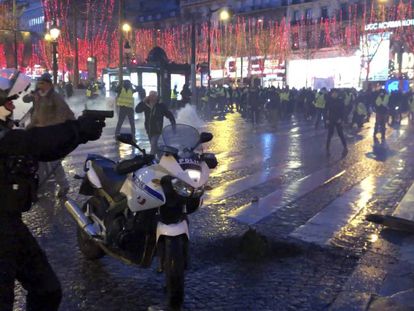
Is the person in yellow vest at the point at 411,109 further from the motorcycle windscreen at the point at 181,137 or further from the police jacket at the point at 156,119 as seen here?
the motorcycle windscreen at the point at 181,137

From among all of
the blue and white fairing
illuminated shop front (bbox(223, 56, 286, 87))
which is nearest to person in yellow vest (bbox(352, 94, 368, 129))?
the blue and white fairing

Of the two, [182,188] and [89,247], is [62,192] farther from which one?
Answer: [182,188]

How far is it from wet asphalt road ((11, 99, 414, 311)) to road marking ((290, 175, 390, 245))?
4cm

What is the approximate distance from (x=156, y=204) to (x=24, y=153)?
139 cm

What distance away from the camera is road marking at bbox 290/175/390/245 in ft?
17.8

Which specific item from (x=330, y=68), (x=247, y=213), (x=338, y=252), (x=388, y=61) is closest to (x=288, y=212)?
(x=247, y=213)

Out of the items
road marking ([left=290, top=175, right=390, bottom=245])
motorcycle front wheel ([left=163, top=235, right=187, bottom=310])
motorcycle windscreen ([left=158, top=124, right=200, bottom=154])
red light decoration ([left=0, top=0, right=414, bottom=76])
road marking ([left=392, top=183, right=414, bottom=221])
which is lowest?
road marking ([left=392, top=183, right=414, bottom=221])

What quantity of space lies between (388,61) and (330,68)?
20.0 feet

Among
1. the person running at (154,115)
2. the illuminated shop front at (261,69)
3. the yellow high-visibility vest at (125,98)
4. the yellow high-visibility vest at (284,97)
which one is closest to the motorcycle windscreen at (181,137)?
the person running at (154,115)

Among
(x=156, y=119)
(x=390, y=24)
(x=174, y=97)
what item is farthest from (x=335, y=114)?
(x=390, y=24)

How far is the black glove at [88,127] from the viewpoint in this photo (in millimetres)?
2281

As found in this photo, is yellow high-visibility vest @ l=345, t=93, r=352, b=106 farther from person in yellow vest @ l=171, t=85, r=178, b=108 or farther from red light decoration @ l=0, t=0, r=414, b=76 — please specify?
red light decoration @ l=0, t=0, r=414, b=76

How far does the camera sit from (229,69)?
174ft

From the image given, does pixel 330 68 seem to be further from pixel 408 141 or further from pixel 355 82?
pixel 408 141
